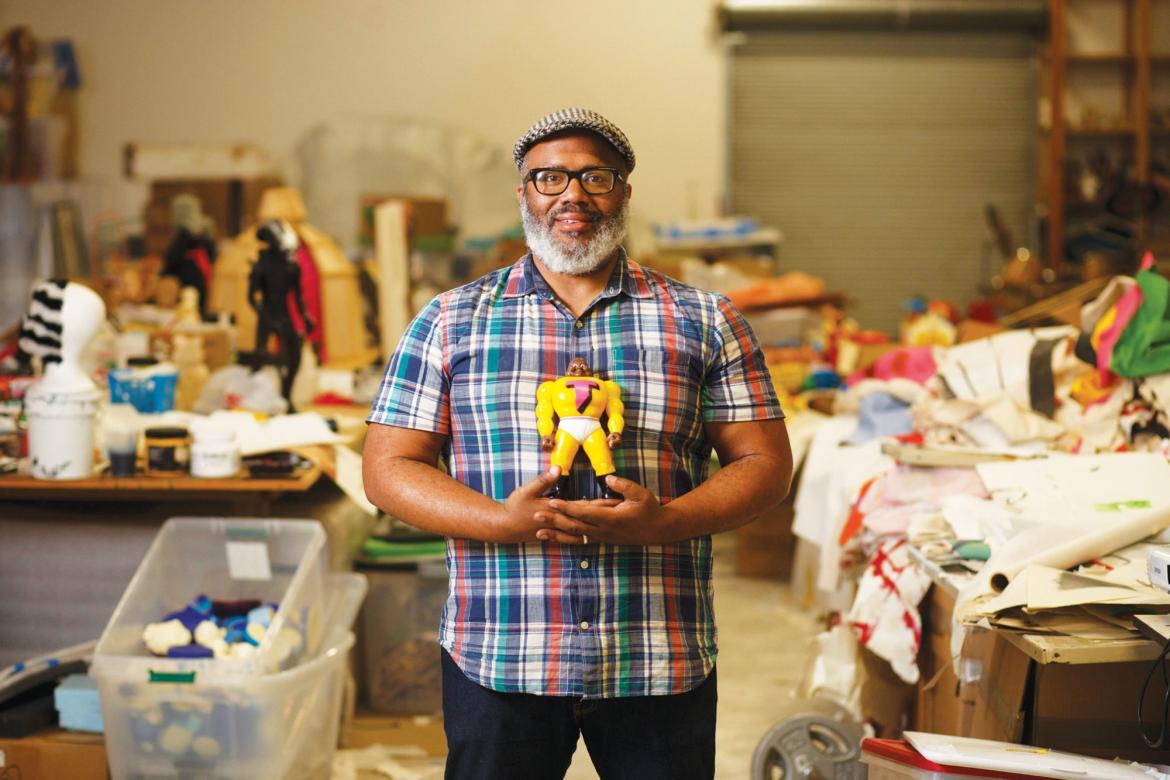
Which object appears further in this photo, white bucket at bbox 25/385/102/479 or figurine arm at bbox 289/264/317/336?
figurine arm at bbox 289/264/317/336

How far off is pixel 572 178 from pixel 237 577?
1806 mm

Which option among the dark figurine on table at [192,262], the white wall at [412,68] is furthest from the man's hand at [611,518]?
the white wall at [412,68]

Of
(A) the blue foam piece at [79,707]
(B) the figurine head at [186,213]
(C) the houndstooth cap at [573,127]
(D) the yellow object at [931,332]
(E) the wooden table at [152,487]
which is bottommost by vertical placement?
(A) the blue foam piece at [79,707]

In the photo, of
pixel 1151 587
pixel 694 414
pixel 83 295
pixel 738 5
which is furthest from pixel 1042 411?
pixel 738 5

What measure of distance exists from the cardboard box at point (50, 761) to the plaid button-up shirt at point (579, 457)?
1446 millimetres

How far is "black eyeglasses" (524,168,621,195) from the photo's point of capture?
6.35ft

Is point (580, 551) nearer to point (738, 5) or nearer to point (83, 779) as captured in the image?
point (83, 779)

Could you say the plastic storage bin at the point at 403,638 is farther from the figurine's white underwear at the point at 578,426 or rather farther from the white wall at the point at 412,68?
the white wall at the point at 412,68

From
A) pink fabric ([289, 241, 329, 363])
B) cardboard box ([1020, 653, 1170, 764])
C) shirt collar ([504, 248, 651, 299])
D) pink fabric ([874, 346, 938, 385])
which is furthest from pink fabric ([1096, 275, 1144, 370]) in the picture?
pink fabric ([289, 241, 329, 363])

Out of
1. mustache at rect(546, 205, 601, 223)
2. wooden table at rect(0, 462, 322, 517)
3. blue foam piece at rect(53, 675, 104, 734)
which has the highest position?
mustache at rect(546, 205, 601, 223)

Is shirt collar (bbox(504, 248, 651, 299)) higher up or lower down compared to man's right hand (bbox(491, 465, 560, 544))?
higher up

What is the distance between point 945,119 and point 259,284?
5882 millimetres

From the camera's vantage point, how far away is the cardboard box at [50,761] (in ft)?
9.68

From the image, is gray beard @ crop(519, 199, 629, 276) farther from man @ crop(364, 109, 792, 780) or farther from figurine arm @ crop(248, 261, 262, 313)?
figurine arm @ crop(248, 261, 262, 313)
